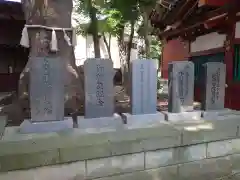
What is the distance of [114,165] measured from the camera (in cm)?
289

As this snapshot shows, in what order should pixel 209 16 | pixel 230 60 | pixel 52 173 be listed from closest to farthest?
pixel 52 173 → pixel 209 16 → pixel 230 60

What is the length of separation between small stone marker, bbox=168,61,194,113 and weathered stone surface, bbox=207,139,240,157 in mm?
670

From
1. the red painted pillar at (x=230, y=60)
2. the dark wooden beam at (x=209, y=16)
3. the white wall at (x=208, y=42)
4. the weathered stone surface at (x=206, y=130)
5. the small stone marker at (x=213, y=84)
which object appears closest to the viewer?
the weathered stone surface at (x=206, y=130)

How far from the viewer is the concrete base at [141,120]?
3.21 metres

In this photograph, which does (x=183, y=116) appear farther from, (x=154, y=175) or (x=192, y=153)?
(x=154, y=175)

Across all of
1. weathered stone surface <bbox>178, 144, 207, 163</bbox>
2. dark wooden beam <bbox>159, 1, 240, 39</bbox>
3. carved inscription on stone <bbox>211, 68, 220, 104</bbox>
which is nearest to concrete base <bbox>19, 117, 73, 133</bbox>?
weathered stone surface <bbox>178, 144, 207, 163</bbox>

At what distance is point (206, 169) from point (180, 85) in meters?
1.27

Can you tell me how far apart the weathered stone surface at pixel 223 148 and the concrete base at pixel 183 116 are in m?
0.45

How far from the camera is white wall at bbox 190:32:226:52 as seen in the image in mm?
6967

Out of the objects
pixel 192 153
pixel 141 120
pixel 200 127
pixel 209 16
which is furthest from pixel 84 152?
pixel 209 16

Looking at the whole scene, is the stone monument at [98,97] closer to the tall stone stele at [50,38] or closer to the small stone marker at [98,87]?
the small stone marker at [98,87]

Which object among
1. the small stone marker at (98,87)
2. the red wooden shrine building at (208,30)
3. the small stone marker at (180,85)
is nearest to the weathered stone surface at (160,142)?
the small stone marker at (180,85)

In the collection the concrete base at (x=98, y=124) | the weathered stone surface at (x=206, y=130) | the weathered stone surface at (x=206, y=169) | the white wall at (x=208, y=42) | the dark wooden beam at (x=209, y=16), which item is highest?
the dark wooden beam at (x=209, y=16)

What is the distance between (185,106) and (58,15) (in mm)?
2743
